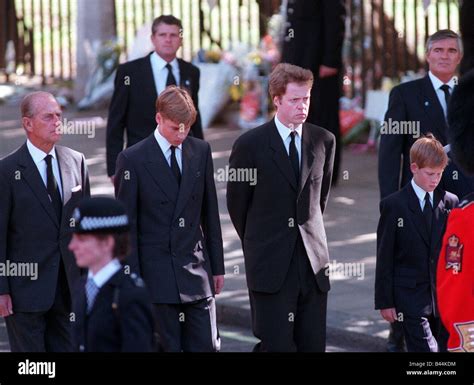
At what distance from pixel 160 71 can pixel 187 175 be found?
101 inches

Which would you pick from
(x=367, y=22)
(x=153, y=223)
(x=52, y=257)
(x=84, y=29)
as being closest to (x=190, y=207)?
(x=153, y=223)

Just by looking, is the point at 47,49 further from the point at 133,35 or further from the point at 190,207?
the point at 190,207

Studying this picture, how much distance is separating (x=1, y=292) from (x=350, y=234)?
480 cm

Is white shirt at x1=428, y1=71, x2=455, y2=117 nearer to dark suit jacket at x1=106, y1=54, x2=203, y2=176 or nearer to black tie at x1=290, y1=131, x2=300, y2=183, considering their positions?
black tie at x1=290, y1=131, x2=300, y2=183

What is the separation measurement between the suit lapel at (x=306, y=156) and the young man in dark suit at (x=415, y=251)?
1.67 ft

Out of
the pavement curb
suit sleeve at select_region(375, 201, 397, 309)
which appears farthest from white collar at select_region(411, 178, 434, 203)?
the pavement curb

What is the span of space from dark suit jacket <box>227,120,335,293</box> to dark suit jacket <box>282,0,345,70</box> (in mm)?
5028

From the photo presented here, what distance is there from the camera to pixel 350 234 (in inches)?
451

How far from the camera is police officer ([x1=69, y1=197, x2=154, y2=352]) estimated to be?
506 cm

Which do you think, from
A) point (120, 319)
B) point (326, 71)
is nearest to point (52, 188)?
point (120, 319)

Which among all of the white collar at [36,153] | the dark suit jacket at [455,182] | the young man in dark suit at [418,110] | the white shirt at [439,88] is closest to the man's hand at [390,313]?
the dark suit jacket at [455,182]

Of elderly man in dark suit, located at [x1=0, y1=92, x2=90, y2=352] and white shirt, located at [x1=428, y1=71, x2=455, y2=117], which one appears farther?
white shirt, located at [x1=428, y1=71, x2=455, y2=117]

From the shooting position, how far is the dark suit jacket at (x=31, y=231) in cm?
722

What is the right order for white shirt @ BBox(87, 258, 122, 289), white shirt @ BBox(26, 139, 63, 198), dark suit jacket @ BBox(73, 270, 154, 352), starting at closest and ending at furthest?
dark suit jacket @ BBox(73, 270, 154, 352), white shirt @ BBox(87, 258, 122, 289), white shirt @ BBox(26, 139, 63, 198)
